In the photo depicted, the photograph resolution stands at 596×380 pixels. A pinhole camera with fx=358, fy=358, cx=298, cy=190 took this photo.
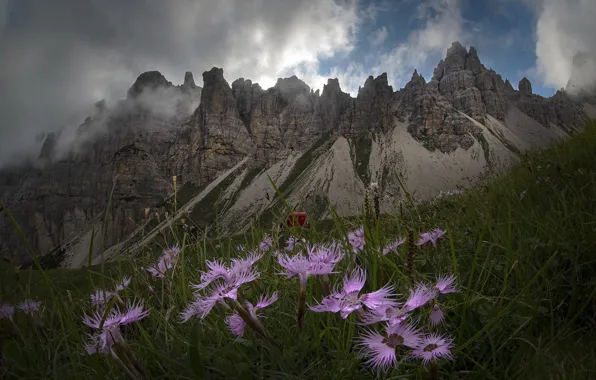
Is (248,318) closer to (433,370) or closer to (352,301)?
(352,301)

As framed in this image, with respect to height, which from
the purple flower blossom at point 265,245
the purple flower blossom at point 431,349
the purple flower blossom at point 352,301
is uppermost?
the purple flower blossom at point 352,301

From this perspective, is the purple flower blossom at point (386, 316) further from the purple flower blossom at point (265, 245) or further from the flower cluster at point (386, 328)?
the purple flower blossom at point (265, 245)

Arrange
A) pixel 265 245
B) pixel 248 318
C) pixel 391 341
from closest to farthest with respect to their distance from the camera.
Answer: pixel 391 341 < pixel 248 318 < pixel 265 245

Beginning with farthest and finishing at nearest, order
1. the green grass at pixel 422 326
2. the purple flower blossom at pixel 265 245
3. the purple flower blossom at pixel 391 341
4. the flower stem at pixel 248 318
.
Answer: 1. the purple flower blossom at pixel 265 245
2. the green grass at pixel 422 326
3. the flower stem at pixel 248 318
4. the purple flower blossom at pixel 391 341

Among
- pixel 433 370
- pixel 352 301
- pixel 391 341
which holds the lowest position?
pixel 433 370

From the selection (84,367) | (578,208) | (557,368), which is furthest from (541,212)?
(84,367)

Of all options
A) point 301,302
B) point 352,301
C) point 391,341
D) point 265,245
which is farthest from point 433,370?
point 265,245

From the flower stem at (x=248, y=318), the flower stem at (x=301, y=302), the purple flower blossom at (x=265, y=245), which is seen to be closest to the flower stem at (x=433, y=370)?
the flower stem at (x=301, y=302)

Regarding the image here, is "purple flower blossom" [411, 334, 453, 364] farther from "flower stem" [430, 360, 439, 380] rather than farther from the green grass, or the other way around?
the green grass

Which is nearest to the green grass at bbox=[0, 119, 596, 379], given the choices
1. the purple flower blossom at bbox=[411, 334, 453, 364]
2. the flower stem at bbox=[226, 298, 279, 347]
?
the flower stem at bbox=[226, 298, 279, 347]

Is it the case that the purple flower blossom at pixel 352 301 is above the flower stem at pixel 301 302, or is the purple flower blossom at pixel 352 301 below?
above

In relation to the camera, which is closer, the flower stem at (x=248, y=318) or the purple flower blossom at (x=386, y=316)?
the purple flower blossom at (x=386, y=316)

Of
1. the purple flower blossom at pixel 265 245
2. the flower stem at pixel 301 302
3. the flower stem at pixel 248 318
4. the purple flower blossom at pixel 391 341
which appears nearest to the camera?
the purple flower blossom at pixel 391 341

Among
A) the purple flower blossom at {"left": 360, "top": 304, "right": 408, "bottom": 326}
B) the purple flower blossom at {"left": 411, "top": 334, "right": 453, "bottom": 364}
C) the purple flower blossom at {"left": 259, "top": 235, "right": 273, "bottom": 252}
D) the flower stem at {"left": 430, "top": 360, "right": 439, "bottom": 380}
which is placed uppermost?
the purple flower blossom at {"left": 360, "top": 304, "right": 408, "bottom": 326}
